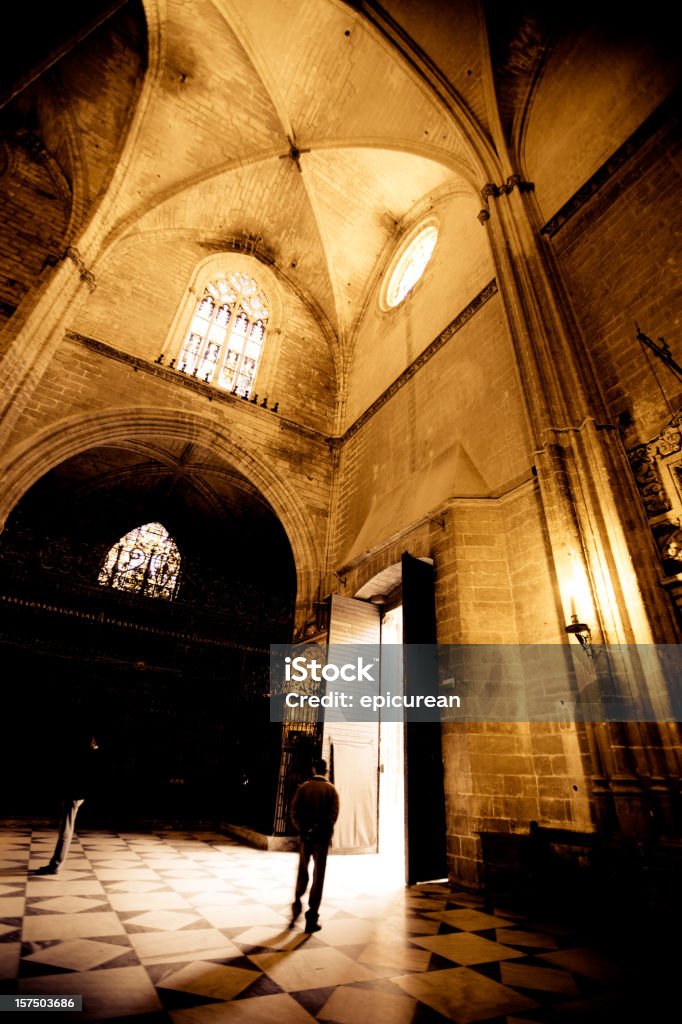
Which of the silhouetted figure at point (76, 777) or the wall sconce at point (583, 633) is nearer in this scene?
the wall sconce at point (583, 633)

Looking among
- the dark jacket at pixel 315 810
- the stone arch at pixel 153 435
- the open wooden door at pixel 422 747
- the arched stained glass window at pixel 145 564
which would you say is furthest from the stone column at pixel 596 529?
the arched stained glass window at pixel 145 564

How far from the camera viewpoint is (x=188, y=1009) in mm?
2064

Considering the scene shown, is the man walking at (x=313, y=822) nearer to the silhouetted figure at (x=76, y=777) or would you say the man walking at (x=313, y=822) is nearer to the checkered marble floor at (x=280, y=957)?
the checkered marble floor at (x=280, y=957)

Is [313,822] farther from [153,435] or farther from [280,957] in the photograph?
[153,435]

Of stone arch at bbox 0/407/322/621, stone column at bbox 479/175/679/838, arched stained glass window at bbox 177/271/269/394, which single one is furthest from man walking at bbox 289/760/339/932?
arched stained glass window at bbox 177/271/269/394

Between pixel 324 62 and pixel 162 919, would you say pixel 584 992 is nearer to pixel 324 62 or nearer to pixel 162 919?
pixel 162 919

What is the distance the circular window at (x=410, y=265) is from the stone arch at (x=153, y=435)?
557 centimetres

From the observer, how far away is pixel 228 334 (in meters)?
12.4

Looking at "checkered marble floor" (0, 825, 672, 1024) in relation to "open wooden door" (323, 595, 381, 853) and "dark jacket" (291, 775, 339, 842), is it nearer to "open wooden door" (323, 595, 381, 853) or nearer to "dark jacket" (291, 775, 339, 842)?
"dark jacket" (291, 775, 339, 842)

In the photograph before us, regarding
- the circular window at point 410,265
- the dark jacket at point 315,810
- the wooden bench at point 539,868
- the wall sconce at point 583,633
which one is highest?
the circular window at point 410,265

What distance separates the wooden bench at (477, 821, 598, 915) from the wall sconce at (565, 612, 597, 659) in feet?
4.98

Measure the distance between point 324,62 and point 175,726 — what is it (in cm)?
Result: 1585

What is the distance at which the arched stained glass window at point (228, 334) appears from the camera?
11661mm

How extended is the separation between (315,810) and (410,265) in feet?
40.6
